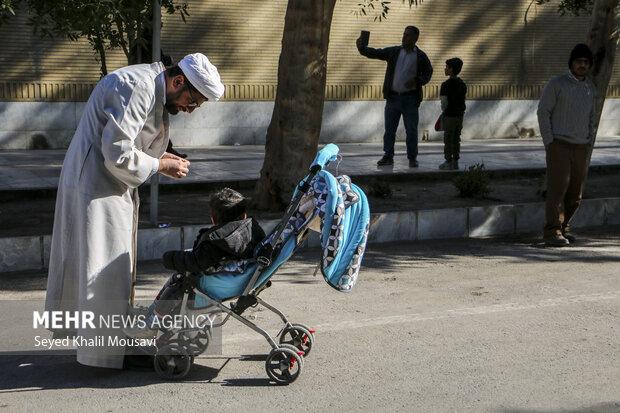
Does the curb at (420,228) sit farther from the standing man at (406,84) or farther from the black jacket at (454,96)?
the standing man at (406,84)

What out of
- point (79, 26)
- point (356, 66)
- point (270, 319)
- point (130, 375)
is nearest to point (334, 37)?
point (356, 66)

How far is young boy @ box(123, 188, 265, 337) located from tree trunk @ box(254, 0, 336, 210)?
4269mm

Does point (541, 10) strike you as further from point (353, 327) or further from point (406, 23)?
point (353, 327)

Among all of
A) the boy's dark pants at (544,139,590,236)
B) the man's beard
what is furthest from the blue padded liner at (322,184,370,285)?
the boy's dark pants at (544,139,590,236)

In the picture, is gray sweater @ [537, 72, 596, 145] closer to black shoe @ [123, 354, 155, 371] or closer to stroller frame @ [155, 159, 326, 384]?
stroller frame @ [155, 159, 326, 384]

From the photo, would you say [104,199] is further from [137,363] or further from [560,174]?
[560,174]

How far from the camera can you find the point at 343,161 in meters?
13.9

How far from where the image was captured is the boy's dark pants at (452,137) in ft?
41.7

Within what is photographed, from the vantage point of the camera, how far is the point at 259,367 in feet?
16.1

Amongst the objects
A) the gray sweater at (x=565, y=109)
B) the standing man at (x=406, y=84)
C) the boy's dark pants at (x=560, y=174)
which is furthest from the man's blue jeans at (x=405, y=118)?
the gray sweater at (x=565, y=109)

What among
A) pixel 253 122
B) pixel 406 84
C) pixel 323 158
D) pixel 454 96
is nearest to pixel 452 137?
pixel 454 96

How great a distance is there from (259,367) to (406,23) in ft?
48.1

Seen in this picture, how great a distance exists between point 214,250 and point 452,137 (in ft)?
28.6

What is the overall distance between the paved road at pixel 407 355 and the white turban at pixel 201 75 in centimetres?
158
